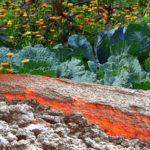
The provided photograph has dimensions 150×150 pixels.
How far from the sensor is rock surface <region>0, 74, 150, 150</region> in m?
1.03

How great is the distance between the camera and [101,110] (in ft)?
4.66

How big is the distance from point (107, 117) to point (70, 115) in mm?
216

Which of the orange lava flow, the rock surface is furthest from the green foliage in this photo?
the orange lava flow

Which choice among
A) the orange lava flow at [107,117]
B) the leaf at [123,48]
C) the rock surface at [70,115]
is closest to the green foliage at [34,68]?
the rock surface at [70,115]

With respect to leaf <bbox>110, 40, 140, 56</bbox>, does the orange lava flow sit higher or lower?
lower

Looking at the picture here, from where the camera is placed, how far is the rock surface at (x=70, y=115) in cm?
103

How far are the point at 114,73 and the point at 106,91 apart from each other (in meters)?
0.54

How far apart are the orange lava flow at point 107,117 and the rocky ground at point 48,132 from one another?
0.20ft

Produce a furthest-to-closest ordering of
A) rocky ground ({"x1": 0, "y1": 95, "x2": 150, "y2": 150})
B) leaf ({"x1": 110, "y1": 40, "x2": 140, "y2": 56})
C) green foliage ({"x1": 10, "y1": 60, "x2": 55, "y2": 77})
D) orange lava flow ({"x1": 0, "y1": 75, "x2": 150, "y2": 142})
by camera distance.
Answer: leaf ({"x1": 110, "y1": 40, "x2": 140, "y2": 56}) → green foliage ({"x1": 10, "y1": 60, "x2": 55, "y2": 77}) → orange lava flow ({"x1": 0, "y1": 75, "x2": 150, "y2": 142}) → rocky ground ({"x1": 0, "y1": 95, "x2": 150, "y2": 150})

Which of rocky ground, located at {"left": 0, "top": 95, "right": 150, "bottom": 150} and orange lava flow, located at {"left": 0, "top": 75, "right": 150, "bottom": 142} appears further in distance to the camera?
orange lava flow, located at {"left": 0, "top": 75, "right": 150, "bottom": 142}

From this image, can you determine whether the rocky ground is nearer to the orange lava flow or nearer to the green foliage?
the orange lava flow

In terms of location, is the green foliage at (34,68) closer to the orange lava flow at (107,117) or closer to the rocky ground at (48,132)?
the orange lava flow at (107,117)

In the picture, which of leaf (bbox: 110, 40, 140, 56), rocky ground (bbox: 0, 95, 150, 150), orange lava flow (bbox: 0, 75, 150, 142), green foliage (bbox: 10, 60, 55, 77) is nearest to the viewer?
rocky ground (bbox: 0, 95, 150, 150)

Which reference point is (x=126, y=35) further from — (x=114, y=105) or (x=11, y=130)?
(x=11, y=130)
